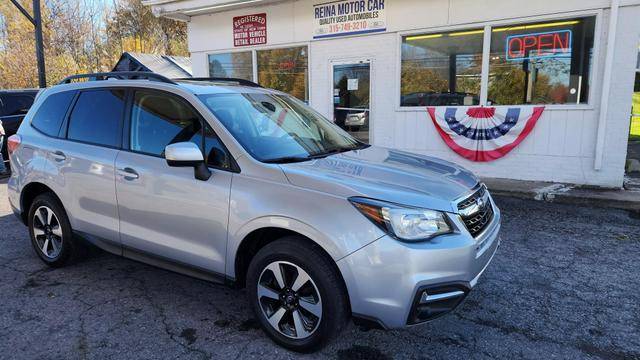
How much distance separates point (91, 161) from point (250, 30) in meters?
7.54

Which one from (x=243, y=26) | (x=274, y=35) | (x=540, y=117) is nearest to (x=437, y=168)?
(x=540, y=117)

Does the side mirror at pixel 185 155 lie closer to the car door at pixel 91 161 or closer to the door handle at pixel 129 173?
the door handle at pixel 129 173

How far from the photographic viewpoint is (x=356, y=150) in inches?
150

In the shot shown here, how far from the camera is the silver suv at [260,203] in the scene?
263 centimetres

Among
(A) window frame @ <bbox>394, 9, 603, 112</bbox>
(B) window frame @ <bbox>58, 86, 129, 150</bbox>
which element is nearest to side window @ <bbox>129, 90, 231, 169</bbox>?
(B) window frame @ <bbox>58, 86, 129, 150</bbox>

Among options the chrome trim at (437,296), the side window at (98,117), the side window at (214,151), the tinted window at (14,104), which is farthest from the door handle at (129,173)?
the tinted window at (14,104)

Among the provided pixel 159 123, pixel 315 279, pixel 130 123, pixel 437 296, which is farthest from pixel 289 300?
pixel 130 123

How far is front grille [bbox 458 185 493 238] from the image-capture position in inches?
113

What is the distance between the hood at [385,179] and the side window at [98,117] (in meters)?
1.72

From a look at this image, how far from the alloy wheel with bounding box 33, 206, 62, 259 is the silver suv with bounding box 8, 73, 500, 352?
2 cm

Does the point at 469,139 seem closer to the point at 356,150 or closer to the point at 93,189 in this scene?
the point at 356,150

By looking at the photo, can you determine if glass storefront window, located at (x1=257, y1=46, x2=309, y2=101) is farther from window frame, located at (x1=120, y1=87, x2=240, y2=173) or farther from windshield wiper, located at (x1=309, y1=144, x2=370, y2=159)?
window frame, located at (x1=120, y1=87, x2=240, y2=173)

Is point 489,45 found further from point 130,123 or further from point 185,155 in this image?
point 185,155

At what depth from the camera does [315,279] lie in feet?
9.01
